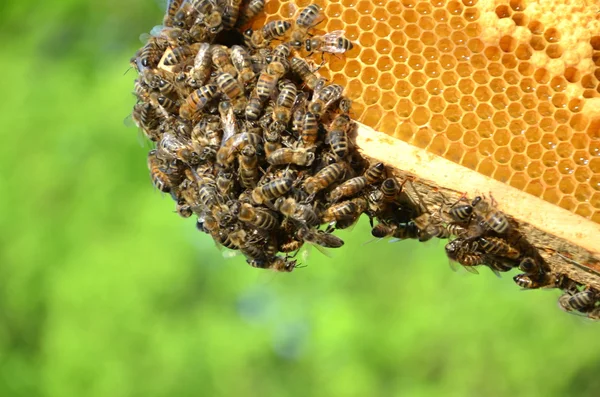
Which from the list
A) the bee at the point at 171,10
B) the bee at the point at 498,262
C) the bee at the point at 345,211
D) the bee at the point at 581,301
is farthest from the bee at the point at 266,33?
the bee at the point at 581,301

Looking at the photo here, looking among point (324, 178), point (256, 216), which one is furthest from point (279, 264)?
point (324, 178)

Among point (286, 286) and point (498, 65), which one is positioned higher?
point (498, 65)

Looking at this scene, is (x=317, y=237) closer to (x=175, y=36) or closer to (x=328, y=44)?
(x=328, y=44)

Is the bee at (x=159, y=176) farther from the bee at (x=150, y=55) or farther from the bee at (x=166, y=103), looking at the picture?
the bee at (x=150, y=55)

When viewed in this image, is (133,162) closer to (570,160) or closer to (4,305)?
(4,305)

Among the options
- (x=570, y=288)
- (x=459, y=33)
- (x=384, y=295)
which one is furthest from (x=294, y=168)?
(x=384, y=295)

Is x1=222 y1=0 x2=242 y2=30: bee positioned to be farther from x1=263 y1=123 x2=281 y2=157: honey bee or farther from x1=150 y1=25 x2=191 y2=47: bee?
A: x1=263 y1=123 x2=281 y2=157: honey bee

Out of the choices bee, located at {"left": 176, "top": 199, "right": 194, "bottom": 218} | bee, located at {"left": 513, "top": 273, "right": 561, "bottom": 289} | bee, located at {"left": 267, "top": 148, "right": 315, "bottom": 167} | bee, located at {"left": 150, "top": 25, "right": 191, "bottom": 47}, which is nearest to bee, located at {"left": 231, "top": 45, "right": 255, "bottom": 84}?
bee, located at {"left": 150, "top": 25, "right": 191, "bottom": 47}
